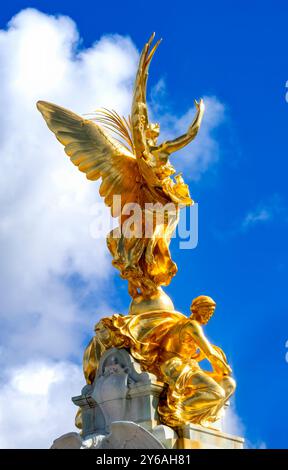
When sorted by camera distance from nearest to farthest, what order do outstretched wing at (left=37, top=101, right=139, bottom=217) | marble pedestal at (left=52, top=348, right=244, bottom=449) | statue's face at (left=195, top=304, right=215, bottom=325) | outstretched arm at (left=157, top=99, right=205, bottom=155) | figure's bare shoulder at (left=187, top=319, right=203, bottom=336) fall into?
marble pedestal at (left=52, top=348, right=244, bottom=449), figure's bare shoulder at (left=187, top=319, right=203, bottom=336), statue's face at (left=195, top=304, right=215, bottom=325), outstretched arm at (left=157, top=99, right=205, bottom=155), outstretched wing at (left=37, top=101, right=139, bottom=217)

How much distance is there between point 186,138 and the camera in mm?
14195

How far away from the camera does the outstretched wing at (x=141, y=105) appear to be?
571 inches

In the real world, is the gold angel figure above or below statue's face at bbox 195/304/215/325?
above

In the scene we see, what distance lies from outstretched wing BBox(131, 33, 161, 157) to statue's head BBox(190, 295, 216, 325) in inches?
92.5

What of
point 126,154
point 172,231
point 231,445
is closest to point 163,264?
point 172,231

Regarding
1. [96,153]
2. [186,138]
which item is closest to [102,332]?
[96,153]

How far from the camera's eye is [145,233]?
14.4 meters

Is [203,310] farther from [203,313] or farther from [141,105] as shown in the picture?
[141,105]

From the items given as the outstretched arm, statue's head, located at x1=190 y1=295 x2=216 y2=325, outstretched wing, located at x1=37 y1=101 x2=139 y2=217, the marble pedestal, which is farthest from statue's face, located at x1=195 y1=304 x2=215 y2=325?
the outstretched arm

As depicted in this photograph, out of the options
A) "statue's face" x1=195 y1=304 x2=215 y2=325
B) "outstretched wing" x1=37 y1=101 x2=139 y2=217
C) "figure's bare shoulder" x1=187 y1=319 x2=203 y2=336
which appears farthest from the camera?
"outstretched wing" x1=37 y1=101 x2=139 y2=217

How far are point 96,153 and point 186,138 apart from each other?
1563 millimetres

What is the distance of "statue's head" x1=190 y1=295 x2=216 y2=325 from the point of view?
14.0 m

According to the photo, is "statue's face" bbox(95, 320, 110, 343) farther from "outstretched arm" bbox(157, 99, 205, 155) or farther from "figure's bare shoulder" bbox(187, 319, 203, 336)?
"outstretched arm" bbox(157, 99, 205, 155)
